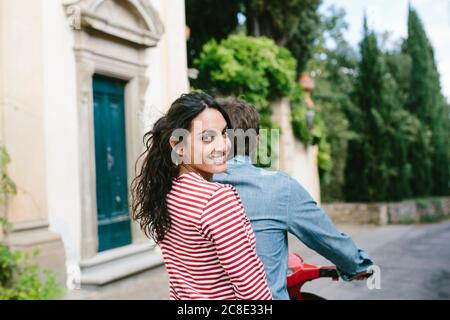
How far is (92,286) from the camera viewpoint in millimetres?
4770

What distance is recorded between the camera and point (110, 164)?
5.55 m

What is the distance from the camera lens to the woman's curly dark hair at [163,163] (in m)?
1.22

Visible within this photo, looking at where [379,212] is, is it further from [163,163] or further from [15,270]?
[163,163]

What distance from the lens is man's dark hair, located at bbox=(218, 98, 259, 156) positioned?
1.59 metres

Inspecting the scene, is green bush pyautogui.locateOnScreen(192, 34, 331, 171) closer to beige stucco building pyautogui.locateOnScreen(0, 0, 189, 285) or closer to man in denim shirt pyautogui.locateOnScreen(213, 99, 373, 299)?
beige stucco building pyautogui.locateOnScreen(0, 0, 189, 285)

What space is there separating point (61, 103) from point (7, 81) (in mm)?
673

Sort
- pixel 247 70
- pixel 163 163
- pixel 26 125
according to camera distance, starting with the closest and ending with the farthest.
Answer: pixel 163 163, pixel 26 125, pixel 247 70

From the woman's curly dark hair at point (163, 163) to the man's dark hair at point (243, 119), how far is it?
1.00 feet

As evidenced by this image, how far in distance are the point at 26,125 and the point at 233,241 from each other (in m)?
3.73

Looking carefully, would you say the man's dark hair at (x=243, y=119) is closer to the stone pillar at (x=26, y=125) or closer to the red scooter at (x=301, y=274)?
the red scooter at (x=301, y=274)

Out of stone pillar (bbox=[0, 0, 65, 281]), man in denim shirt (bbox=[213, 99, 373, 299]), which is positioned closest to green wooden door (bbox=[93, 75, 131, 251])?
stone pillar (bbox=[0, 0, 65, 281])

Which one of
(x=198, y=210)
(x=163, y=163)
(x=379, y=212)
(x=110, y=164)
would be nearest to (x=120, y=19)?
(x=110, y=164)

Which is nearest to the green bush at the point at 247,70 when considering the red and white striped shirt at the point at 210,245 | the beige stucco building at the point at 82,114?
the beige stucco building at the point at 82,114

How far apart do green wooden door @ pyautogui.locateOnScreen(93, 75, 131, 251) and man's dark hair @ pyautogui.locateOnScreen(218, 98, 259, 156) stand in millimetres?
3973
